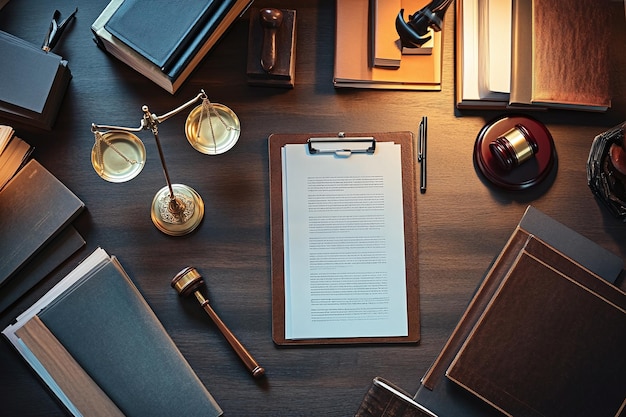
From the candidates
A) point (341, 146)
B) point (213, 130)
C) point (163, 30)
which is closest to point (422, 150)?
point (341, 146)

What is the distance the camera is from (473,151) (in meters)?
1.13

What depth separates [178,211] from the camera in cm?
106

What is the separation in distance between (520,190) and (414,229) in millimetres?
197

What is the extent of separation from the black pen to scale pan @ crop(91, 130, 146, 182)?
1.53 feet

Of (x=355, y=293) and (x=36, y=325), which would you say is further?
(x=355, y=293)

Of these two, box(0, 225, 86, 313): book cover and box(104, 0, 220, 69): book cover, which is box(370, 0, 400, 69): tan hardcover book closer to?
box(104, 0, 220, 69): book cover

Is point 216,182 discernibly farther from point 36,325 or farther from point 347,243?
point 36,325

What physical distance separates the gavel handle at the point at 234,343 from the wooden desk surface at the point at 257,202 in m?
0.02

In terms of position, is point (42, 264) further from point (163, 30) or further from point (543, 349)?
point (543, 349)

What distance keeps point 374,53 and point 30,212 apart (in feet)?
2.06

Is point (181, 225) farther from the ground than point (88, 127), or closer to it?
closer to it

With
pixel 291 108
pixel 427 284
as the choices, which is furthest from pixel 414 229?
pixel 291 108

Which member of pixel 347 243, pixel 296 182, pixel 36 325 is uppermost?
pixel 296 182

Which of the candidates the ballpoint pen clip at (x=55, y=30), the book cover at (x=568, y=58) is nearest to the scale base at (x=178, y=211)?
the ballpoint pen clip at (x=55, y=30)
